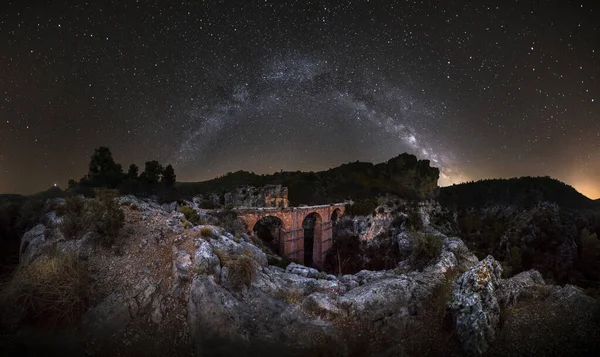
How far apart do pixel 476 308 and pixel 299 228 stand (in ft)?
106

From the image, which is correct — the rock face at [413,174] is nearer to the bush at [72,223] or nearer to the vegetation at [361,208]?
the vegetation at [361,208]

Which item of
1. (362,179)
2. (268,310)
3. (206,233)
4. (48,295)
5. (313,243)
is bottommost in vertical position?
(313,243)

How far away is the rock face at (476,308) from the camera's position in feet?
26.8

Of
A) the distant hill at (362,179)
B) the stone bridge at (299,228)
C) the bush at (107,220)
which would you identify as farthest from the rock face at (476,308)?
the distant hill at (362,179)

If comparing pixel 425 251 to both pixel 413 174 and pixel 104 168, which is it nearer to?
pixel 104 168

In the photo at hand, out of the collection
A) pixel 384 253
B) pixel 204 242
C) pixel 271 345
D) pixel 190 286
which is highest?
pixel 204 242

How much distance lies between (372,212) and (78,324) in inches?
1946

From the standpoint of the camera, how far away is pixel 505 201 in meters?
110

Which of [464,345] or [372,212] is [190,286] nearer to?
[464,345]

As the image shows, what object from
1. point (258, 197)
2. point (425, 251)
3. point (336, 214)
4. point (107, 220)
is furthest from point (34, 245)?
point (258, 197)

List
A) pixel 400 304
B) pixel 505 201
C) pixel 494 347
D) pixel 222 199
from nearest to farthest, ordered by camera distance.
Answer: pixel 494 347, pixel 400 304, pixel 222 199, pixel 505 201

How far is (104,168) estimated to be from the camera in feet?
140

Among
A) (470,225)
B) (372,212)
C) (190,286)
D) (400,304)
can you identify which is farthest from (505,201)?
(190,286)

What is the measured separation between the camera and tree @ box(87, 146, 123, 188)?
134ft
